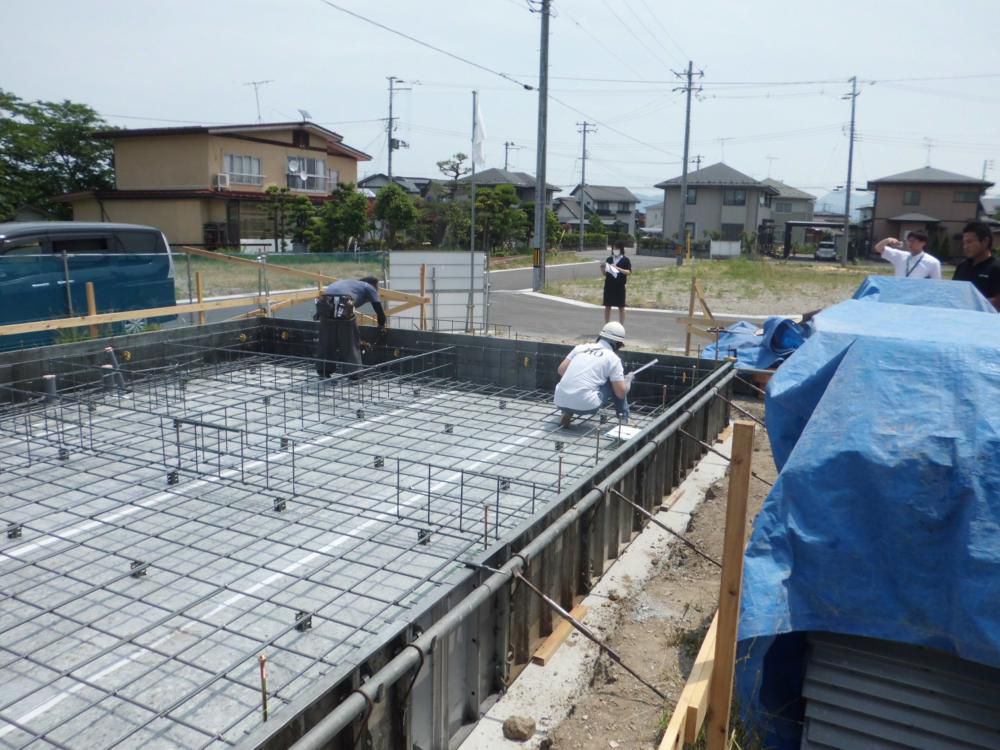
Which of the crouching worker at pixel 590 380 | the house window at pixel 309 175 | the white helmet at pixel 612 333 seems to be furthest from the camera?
the house window at pixel 309 175

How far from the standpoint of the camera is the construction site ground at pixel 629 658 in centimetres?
378

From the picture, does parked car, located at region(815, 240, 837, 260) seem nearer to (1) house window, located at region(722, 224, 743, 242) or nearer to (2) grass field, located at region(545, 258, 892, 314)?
(1) house window, located at region(722, 224, 743, 242)

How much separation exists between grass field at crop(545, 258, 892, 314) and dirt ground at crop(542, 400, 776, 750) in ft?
48.1

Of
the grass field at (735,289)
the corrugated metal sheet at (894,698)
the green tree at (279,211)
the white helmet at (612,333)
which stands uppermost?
the green tree at (279,211)

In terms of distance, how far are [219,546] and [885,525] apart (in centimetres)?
401

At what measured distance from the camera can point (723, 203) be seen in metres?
55.3

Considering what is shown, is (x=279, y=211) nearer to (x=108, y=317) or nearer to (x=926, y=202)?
(x=108, y=317)

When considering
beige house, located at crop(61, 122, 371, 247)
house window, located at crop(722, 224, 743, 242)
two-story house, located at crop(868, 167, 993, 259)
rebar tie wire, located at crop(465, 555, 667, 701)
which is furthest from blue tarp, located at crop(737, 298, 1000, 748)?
house window, located at crop(722, 224, 743, 242)

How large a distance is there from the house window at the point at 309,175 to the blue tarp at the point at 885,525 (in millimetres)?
31662

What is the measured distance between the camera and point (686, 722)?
316 cm

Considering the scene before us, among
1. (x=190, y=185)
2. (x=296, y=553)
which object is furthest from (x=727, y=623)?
(x=190, y=185)

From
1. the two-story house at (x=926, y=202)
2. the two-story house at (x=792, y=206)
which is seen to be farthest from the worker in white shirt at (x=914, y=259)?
the two-story house at (x=792, y=206)

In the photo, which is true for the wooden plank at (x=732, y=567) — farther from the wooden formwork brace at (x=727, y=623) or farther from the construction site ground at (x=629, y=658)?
the construction site ground at (x=629, y=658)

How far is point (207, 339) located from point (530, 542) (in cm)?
728
